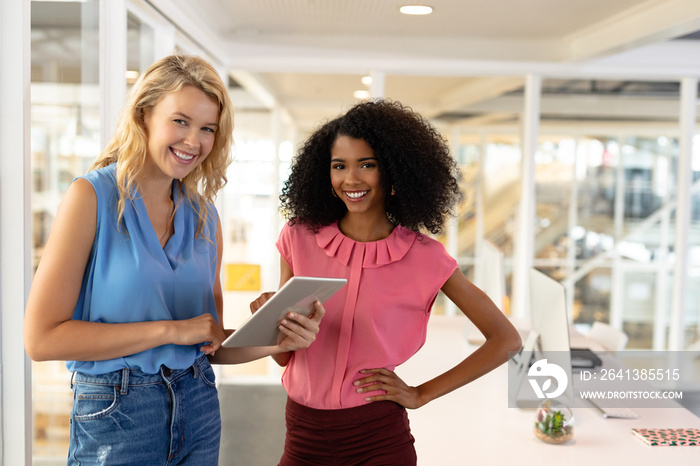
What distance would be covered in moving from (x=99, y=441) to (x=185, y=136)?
0.64m

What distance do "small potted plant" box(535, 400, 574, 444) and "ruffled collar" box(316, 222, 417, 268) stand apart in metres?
0.89

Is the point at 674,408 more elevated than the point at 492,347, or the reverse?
the point at 492,347

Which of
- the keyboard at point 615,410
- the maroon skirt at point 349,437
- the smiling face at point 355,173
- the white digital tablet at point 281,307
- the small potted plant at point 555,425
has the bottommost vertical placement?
A: the keyboard at point 615,410

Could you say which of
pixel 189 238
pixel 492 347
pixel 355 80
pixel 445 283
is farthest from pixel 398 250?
pixel 355 80

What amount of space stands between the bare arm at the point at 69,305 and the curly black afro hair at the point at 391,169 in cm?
54

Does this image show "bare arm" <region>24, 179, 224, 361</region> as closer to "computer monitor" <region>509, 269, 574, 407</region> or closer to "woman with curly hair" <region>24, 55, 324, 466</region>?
"woman with curly hair" <region>24, 55, 324, 466</region>

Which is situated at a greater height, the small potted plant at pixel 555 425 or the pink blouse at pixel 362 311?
the pink blouse at pixel 362 311

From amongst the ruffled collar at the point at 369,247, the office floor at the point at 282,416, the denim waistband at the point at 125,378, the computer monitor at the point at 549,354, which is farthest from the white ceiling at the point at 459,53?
the denim waistband at the point at 125,378

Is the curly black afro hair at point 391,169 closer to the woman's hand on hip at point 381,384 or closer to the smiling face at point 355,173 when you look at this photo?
the smiling face at point 355,173

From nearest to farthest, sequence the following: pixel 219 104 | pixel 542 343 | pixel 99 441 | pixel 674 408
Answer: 1. pixel 99 441
2. pixel 219 104
3. pixel 674 408
4. pixel 542 343

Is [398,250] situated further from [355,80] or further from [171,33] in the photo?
[355,80]

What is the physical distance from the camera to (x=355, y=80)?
4.86 m

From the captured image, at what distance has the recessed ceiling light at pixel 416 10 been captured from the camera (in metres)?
3.40

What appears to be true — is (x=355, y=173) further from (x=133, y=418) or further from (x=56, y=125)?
(x=56, y=125)
